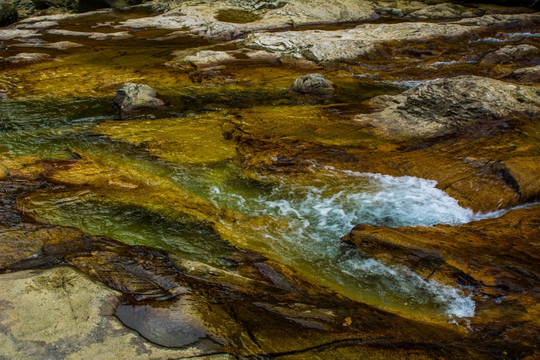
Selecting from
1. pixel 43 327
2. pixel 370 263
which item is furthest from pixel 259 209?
pixel 43 327

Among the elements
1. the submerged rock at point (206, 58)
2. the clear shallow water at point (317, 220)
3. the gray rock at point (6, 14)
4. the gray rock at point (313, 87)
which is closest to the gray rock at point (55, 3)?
the gray rock at point (6, 14)

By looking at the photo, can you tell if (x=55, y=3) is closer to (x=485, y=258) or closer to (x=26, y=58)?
(x=26, y=58)

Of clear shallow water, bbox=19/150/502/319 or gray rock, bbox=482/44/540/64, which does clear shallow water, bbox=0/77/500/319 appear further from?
gray rock, bbox=482/44/540/64

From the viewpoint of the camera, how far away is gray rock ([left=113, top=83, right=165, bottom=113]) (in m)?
9.99

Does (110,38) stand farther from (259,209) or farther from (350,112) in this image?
(259,209)

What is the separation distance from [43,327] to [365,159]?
578 cm

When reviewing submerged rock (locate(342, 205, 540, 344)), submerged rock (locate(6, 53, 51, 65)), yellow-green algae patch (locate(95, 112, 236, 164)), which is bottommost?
submerged rock (locate(342, 205, 540, 344))

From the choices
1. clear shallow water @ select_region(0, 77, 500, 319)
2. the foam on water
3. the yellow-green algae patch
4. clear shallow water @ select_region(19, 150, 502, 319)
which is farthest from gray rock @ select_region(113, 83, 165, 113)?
the foam on water

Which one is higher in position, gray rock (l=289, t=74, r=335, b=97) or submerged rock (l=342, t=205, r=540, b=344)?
gray rock (l=289, t=74, r=335, b=97)

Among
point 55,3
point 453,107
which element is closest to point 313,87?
point 453,107

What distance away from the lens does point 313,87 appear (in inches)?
444

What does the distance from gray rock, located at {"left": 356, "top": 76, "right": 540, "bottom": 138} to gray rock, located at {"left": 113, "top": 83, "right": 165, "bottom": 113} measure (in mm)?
5234

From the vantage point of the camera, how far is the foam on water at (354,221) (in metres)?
4.21

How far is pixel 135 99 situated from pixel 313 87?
4846mm
